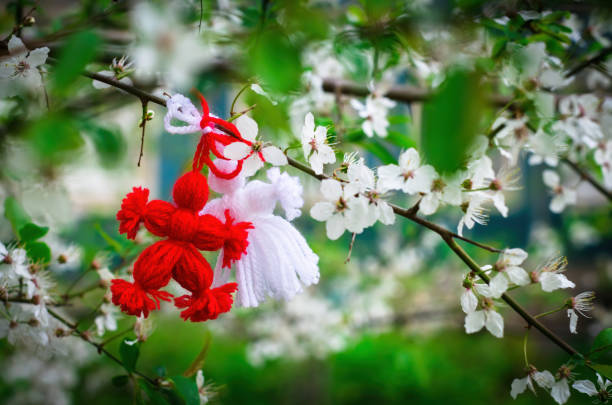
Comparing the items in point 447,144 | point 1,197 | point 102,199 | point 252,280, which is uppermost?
point 447,144

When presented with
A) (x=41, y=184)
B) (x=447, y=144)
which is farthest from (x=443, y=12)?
(x=41, y=184)

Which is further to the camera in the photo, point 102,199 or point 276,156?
point 102,199

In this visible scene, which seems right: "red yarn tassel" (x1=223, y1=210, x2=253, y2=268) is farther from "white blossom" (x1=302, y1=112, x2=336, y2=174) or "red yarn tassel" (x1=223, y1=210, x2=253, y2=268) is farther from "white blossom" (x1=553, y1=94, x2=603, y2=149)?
"white blossom" (x1=553, y1=94, x2=603, y2=149)

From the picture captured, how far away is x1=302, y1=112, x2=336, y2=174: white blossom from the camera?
1.58ft

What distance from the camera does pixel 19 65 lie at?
1.63 feet

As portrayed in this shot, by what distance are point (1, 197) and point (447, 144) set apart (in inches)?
42.9

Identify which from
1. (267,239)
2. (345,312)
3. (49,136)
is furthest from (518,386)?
(345,312)

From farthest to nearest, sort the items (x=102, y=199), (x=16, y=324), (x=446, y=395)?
(x=102, y=199) < (x=446, y=395) < (x=16, y=324)

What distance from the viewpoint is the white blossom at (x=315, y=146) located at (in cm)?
48

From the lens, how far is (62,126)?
31cm

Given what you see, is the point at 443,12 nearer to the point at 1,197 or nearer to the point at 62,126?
the point at 62,126

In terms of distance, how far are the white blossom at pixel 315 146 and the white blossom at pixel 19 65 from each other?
305mm

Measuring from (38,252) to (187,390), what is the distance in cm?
32

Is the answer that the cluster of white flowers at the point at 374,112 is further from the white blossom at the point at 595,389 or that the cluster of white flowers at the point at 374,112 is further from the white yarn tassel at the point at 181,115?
the white blossom at the point at 595,389
